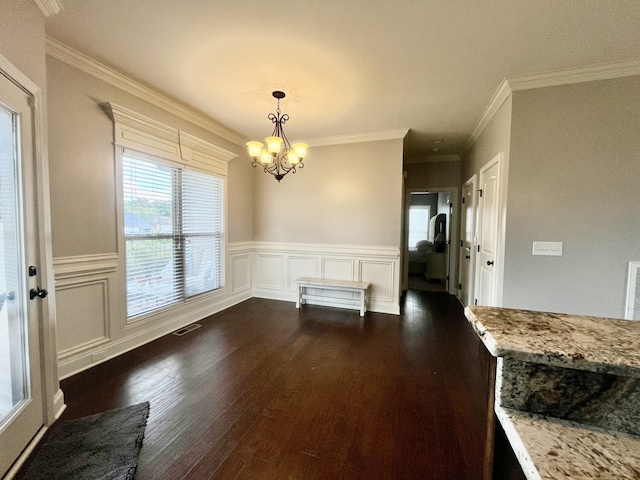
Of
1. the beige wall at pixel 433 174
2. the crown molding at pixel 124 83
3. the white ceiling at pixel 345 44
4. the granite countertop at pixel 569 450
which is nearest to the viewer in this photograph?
the granite countertop at pixel 569 450

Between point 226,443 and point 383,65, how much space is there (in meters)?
3.13

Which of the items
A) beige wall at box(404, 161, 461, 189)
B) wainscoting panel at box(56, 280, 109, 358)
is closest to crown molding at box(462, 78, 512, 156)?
beige wall at box(404, 161, 461, 189)

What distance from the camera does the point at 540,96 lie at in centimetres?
251

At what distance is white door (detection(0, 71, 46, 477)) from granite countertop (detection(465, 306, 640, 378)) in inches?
93.2

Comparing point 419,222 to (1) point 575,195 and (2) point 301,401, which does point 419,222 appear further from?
(2) point 301,401

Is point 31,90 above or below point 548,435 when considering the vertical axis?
above

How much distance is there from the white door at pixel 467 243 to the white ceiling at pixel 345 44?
1680mm

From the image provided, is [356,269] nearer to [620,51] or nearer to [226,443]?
[226,443]

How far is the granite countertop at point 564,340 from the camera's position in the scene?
596 millimetres

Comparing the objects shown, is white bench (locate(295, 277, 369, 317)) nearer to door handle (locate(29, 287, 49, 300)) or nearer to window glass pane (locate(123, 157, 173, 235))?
window glass pane (locate(123, 157, 173, 235))

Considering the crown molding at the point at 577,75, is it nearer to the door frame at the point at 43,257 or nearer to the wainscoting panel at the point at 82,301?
the door frame at the point at 43,257

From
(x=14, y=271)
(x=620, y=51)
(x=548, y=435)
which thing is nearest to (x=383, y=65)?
(x=620, y=51)

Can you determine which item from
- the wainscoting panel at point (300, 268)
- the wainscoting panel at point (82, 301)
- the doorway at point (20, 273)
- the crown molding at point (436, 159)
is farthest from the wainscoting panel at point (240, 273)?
the crown molding at point (436, 159)

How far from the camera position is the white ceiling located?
1763 millimetres
